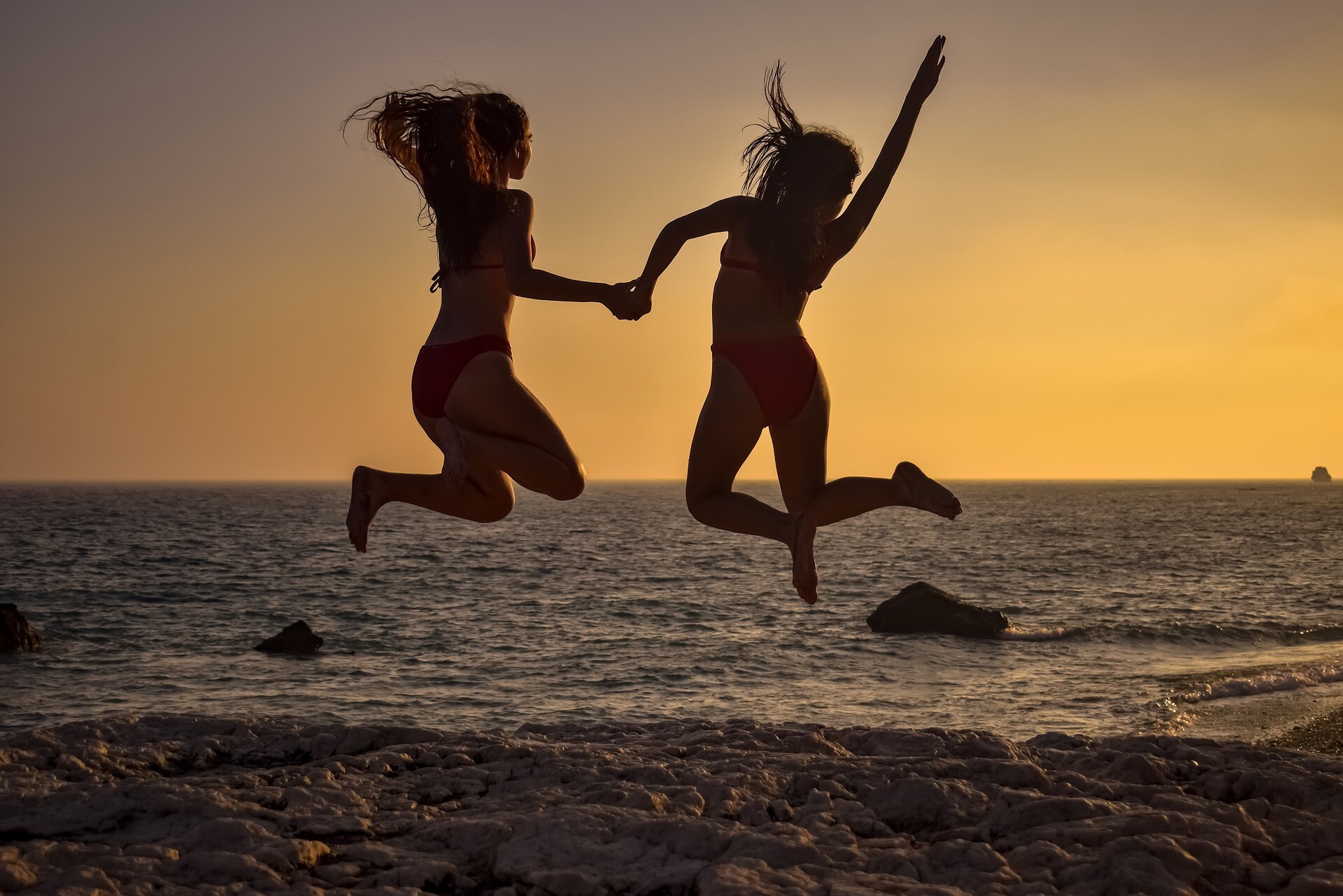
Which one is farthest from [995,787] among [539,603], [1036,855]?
[539,603]

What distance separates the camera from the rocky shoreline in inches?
172

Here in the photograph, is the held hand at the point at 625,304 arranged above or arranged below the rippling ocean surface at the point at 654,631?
above

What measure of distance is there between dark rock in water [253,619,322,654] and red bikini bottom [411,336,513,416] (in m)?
29.7

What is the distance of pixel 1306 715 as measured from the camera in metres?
19.1

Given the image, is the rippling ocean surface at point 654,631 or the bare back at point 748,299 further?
the rippling ocean surface at point 654,631

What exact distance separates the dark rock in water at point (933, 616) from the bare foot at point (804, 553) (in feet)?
96.3

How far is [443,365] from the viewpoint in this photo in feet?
20.0

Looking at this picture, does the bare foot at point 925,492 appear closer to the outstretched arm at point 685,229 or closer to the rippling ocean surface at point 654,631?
the outstretched arm at point 685,229

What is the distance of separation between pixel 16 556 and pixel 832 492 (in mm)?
67939

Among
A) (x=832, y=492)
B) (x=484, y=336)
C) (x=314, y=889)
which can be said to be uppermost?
(x=484, y=336)

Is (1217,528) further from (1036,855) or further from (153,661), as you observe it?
(1036,855)

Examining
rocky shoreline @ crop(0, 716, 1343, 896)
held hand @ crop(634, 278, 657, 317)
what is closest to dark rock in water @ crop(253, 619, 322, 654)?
rocky shoreline @ crop(0, 716, 1343, 896)

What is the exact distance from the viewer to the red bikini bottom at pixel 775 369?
605 cm

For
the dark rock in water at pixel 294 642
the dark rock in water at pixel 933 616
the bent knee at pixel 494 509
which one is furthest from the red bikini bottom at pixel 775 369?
the dark rock in water at pixel 294 642
